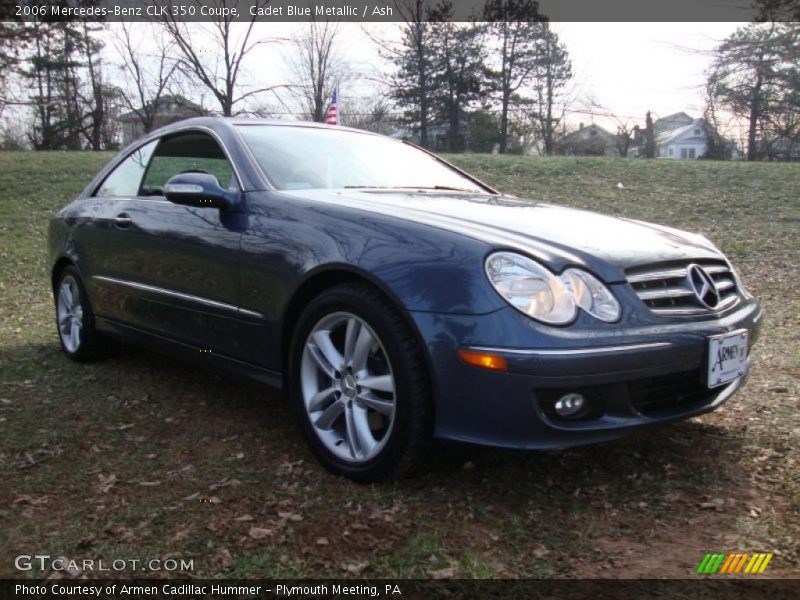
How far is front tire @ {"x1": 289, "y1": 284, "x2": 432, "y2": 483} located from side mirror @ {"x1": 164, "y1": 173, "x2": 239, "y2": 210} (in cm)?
74

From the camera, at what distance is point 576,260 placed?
250 centimetres

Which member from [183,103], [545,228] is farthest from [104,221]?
[183,103]

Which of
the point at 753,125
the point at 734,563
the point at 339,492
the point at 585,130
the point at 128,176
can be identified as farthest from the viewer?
the point at 585,130

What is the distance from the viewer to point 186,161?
13.4ft

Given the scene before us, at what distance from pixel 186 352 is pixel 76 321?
1503mm

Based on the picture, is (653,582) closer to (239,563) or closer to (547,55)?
(239,563)

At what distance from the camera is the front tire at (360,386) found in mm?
2527

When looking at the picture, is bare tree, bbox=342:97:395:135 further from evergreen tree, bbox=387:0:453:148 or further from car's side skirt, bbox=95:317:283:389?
car's side skirt, bbox=95:317:283:389

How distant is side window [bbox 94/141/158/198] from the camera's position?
4.29 meters

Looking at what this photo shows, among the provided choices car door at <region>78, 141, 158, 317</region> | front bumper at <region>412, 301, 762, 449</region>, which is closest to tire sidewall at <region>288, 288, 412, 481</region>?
front bumper at <region>412, 301, 762, 449</region>

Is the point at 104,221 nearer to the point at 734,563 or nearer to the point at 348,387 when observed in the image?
the point at 348,387

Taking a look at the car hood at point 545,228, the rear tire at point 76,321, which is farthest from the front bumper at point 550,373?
the rear tire at point 76,321

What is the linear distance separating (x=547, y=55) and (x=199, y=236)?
1578 inches

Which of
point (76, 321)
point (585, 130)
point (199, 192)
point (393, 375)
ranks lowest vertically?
point (76, 321)
